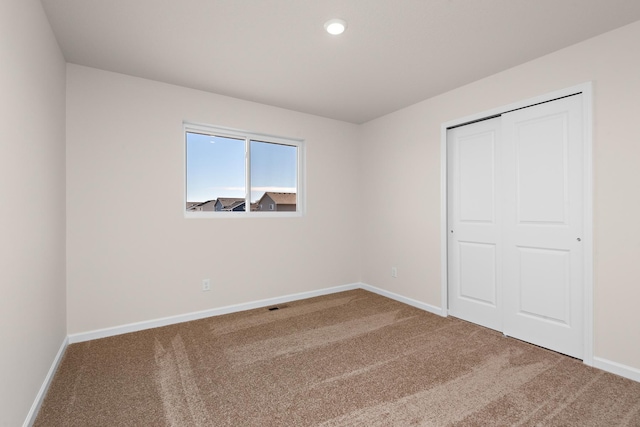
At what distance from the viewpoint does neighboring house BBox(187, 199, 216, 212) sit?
11.1 feet

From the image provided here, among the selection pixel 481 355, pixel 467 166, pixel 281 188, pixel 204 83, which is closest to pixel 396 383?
pixel 481 355

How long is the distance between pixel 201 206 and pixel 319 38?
2.17m

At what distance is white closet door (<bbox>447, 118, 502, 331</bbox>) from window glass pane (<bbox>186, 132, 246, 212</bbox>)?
249 centimetres

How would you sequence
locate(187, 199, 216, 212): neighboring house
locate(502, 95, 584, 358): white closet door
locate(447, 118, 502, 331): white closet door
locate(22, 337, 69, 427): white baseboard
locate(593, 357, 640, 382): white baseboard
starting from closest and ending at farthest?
locate(22, 337, 69, 427): white baseboard → locate(593, 357, 640, 382): white baseboard → locate(502, 95, 584, 358): white closet door → locate(447, 118, 502, 331): white closet door → locate(187, 199, 216, 212): neighboring house

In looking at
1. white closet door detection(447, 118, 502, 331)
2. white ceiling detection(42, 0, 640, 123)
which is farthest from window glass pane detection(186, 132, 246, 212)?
white closet door detection(447, 118, 502, 331)

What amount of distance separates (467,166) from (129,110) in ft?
11.5

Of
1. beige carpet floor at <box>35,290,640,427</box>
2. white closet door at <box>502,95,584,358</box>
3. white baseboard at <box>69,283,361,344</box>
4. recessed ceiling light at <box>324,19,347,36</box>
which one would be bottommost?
beige carpet floor at <box>35,290,640,427</box>

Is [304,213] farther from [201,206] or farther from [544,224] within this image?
[544,224]

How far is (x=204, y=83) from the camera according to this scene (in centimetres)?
313

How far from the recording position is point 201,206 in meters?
3.47

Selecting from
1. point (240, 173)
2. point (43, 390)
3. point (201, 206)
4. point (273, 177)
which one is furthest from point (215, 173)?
point (43, 390)

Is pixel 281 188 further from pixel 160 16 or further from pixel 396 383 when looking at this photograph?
pixel 396 383

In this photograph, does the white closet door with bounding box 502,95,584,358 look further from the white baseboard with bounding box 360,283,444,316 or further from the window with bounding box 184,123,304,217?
the window with bounding box 184,123,304,217

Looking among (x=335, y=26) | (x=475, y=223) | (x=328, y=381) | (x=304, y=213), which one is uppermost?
(x=335, y=26)
